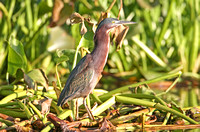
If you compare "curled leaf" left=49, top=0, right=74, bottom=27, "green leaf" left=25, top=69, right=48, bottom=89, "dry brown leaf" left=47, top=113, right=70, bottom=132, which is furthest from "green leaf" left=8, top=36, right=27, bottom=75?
"dry brown leaf" left=47, top=113, right=70, bottom=132

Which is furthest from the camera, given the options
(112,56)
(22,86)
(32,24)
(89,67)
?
(112,56)

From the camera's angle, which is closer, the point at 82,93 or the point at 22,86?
the point at 82,93

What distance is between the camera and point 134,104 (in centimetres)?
327

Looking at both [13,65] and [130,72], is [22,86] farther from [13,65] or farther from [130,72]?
[130,72]

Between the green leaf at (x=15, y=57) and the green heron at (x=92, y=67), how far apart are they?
0.88 metres

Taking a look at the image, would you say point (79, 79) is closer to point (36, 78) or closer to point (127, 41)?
point (36, 78)

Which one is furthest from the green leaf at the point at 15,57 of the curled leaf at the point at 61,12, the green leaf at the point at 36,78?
the curled leaf at the point at 61,12

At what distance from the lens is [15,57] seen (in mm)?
3590

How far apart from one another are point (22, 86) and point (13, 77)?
372 mm

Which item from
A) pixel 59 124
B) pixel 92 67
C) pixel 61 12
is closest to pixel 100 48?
pixel 92 67

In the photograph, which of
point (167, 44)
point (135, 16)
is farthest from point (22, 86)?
point (167, 44)

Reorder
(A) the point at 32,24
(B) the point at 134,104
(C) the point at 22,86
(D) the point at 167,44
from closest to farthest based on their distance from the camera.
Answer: (B) the point at 134,104
(C) the point at 22,86
(A) the point at 32,24
(D) the point at 167,44

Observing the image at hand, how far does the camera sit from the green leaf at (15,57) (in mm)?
3550

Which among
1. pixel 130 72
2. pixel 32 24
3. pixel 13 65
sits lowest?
pixel 130 72
